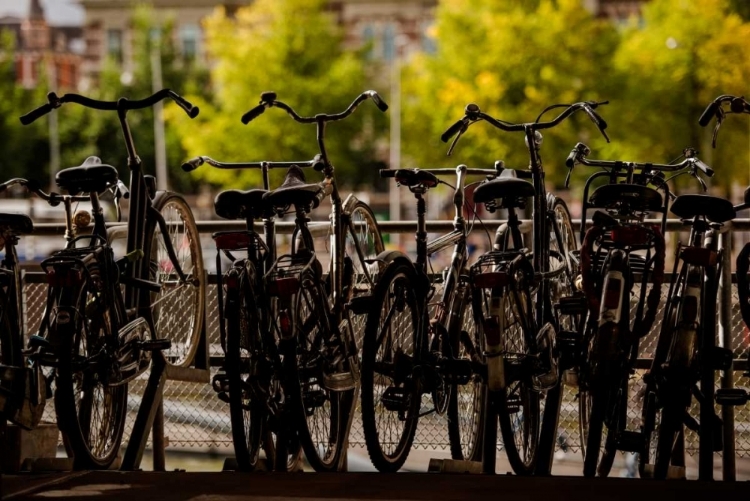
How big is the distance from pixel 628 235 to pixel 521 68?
24.5m

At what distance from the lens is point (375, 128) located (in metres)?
34.7

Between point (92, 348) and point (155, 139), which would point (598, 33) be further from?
point (92, 348)

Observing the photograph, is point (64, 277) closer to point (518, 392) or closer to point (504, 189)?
point (504, 189)

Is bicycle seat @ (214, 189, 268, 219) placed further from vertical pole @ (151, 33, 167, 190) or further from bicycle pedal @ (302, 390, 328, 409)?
vertical pole @ (151, 33, 167, 190)

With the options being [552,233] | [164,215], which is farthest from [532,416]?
[164,215]

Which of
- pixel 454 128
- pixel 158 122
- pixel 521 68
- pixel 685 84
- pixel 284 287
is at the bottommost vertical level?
pixel 284 287

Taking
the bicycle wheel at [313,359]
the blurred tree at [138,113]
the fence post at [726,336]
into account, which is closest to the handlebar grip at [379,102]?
the bicycle wheel at [313,359]

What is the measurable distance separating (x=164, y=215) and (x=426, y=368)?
1256mm

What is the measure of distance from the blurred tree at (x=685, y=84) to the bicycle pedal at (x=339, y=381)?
2267 centimetres

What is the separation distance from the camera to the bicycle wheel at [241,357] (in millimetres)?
3596

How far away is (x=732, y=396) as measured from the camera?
3947 millimetres

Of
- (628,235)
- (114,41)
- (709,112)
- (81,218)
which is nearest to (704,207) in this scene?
(628,235)

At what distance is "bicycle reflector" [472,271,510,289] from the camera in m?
3.74

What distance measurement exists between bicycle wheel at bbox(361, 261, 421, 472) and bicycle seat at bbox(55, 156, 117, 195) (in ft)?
2.89
